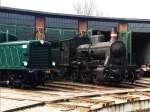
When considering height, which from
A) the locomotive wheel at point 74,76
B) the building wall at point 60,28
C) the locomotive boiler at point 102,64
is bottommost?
the locomotive wheel at point 74,76

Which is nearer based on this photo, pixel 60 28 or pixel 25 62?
pixel 25 62

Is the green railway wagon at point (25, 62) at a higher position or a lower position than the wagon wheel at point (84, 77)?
higher

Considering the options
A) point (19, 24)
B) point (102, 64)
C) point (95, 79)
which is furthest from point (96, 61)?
point (19, 24)

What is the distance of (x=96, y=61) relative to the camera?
23.6m

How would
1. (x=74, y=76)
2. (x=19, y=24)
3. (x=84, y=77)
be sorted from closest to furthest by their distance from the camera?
(x=84, y=77) → (x=74, y=76) → (x=19, y=24)

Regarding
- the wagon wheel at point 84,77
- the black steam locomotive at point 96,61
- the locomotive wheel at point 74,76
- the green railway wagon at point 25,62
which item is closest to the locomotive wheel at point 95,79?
the black steam locomotive at point 96,61

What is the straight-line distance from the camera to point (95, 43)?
24969 mm

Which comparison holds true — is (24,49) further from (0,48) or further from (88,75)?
(88,75)

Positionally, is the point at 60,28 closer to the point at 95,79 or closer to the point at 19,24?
the point at 19,24

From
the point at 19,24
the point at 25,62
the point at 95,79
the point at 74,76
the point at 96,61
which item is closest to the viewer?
the point at 25,62

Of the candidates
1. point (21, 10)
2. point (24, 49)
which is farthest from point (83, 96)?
point (21, 10)

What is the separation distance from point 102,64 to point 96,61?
641mm

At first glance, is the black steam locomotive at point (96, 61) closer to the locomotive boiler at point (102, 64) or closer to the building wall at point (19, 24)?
the locomotive boiler at point (102, 64)

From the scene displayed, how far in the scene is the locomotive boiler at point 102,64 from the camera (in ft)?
72.8
